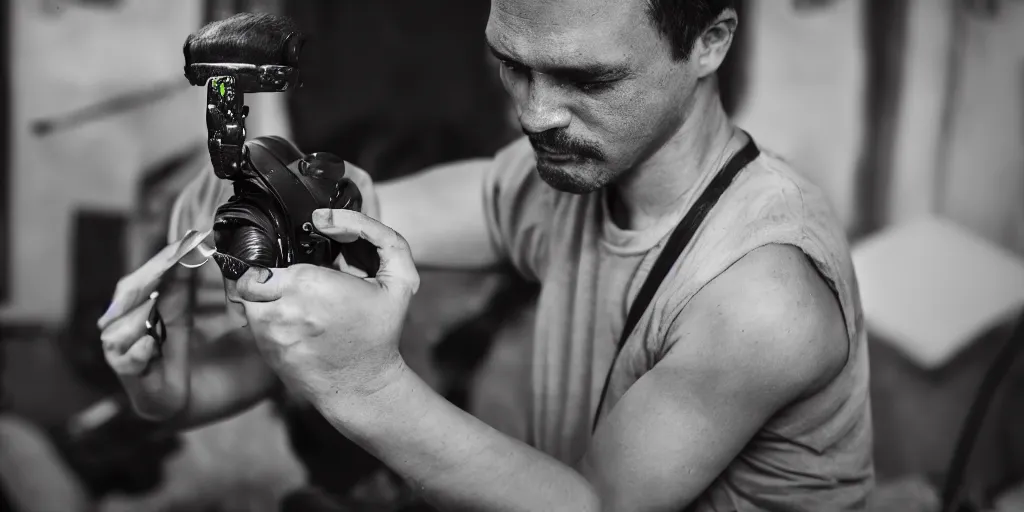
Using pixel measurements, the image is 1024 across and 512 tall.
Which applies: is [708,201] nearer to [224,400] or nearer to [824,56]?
[224,400]

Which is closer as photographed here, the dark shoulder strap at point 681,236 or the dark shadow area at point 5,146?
the dark shoulder strap at point 681,236

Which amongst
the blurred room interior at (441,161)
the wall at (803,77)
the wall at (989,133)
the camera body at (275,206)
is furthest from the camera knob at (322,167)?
the wall at (989,133)

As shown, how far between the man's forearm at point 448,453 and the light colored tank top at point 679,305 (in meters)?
0.20

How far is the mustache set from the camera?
1276 millimetres

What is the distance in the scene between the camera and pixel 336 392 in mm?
1117

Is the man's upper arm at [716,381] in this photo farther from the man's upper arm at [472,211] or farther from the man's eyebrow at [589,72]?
the man's upper arm at [472,211]

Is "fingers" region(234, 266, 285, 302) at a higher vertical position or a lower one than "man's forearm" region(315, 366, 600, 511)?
higher

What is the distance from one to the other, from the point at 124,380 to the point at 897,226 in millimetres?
2440

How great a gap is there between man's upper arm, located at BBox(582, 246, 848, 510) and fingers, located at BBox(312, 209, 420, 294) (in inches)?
13.6

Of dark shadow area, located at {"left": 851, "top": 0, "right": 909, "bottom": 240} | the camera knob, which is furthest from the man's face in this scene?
dark shadow area, located at {"left": 851, "top": 0, "right": 909, "bottom": 240}

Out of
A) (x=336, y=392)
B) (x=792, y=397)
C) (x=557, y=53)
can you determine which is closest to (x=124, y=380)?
(x=336, y=392)

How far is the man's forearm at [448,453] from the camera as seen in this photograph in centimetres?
114

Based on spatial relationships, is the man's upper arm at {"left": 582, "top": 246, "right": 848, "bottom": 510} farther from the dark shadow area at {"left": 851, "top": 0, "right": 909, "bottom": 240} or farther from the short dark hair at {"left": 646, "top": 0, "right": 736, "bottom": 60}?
the dark shadow area at {"left": 851, "top": 0, "right": 909, "bottom": 240}

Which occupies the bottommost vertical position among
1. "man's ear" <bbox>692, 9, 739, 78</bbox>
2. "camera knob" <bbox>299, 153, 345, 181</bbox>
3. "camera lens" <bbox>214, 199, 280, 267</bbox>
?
→ "camera lens" <bbox>214, 199, 280, 267</bbox>
